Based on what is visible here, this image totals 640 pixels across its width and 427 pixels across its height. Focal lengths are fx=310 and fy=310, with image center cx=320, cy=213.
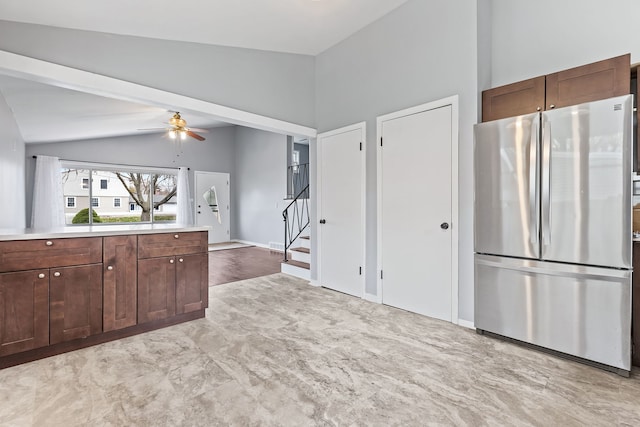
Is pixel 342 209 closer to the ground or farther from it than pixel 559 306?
farther from it

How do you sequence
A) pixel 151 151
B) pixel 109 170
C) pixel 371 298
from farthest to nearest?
pixel 151 151
pixel 109 170
pixel 371 298

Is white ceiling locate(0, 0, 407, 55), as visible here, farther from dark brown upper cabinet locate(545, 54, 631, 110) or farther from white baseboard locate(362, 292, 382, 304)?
white baseboard locate(362, 292, 382, 304)

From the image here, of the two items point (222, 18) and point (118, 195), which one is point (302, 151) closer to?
point (118, 195)

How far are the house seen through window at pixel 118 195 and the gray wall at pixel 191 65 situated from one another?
17.2 feet

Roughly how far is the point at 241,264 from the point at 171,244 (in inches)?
121

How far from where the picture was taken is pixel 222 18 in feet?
9.27

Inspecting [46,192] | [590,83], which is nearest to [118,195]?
[46,192]

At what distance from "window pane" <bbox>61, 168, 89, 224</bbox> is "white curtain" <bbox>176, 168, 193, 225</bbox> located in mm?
1913

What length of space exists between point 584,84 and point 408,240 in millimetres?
1857

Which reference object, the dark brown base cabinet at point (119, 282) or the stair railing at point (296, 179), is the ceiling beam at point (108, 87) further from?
the stair railing at point (296, 179)

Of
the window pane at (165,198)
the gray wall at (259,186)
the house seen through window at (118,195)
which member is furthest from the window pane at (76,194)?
the gray wall at (259,186)

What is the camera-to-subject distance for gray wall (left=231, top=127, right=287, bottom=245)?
7.70 meters

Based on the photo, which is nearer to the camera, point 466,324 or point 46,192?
point 466,324

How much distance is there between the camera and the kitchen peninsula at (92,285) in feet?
6.93
